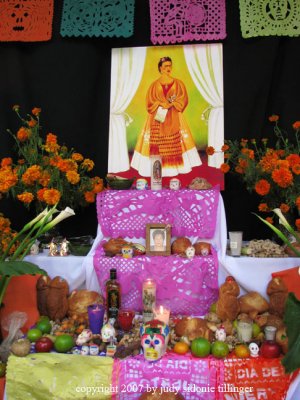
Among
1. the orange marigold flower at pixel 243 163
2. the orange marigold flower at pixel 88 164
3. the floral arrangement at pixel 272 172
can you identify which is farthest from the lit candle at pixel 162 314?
the orange marigold flower at pixel 88 164

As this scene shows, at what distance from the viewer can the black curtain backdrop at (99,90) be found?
9.38ft

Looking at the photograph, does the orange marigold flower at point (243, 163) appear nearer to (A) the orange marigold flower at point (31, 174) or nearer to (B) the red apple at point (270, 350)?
(B) the red apple at point (270, 350)

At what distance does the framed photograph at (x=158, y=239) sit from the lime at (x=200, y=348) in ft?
1.91

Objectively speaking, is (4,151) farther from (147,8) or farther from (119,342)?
(119,342)

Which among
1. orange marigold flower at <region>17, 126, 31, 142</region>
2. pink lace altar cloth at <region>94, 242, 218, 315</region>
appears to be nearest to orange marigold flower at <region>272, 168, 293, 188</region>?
pink lace altar cloth at <region>94, 242, 218, 315</region>

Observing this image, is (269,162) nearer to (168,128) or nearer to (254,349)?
(168,128)

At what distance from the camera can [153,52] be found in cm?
297

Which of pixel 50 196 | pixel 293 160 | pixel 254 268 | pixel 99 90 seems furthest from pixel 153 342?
pixel 99 90

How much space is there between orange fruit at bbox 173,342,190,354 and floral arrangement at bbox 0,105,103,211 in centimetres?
104

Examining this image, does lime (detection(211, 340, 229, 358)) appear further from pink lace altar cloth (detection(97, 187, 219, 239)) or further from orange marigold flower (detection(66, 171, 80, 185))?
orange marigold flower (detection(66, 171, 80, 185))

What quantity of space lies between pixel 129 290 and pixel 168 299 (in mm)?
225

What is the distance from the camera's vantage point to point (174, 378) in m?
1.90

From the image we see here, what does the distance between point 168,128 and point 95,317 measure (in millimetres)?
1443

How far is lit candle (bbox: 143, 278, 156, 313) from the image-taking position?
7.36ft
